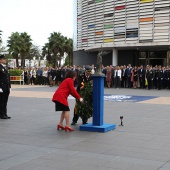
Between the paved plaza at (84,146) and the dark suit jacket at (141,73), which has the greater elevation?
the dark suit jacket at (141,73)

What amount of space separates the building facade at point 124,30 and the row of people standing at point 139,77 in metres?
2.51

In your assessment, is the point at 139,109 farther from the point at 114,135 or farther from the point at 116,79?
the point at 116,79

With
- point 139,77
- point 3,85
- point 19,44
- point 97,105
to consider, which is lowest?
point 97,105

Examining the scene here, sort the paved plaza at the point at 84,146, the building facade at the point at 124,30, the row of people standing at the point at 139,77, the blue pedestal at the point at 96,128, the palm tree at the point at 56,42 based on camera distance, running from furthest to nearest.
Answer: the palm tree at the point at 56,42, the building facade at the point at 124,30, the row of people standing at the point at 139,77, the blue pedestal at the point at 96,128, the paved plaza at the point at 84,146

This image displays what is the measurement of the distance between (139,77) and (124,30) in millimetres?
7928

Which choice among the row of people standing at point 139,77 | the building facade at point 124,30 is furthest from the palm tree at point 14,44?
the row of people standing at point 139,77

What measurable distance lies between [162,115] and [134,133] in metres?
3.58

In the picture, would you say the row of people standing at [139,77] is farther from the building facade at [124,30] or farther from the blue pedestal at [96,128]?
the blue pedestal at [96,128]

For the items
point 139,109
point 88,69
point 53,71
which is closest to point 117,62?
point 53,71

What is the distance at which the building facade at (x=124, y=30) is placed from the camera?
32.1 meters

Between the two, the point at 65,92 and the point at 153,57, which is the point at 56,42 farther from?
the point at 65,92

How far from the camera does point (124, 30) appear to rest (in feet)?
112

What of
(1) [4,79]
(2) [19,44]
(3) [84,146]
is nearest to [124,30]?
(1) [4,79]

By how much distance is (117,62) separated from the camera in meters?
36.6
